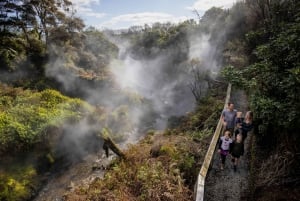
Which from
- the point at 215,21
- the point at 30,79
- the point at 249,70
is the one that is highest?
the point at 215,21

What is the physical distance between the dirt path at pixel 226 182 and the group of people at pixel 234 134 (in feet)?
0.82

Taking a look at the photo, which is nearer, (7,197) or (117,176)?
(117,176)

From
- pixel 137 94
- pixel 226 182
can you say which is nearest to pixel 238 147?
pixel 226 182

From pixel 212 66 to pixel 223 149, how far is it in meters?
19.7

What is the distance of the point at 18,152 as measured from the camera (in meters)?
15.6

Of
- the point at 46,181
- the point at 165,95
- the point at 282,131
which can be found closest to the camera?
the point at 282,131

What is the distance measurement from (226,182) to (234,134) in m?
2.09

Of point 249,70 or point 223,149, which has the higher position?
point 249,70

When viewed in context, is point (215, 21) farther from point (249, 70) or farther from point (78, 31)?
point (249, 70)

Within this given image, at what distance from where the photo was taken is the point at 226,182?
8.87 metres

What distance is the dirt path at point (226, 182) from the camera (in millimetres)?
8273

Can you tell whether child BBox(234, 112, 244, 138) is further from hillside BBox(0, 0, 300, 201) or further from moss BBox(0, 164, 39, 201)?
moss BBox(0, 164, 39, 201)

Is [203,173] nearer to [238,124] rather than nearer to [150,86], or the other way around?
[238,124]

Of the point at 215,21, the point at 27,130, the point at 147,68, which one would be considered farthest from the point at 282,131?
the point at 147,68
